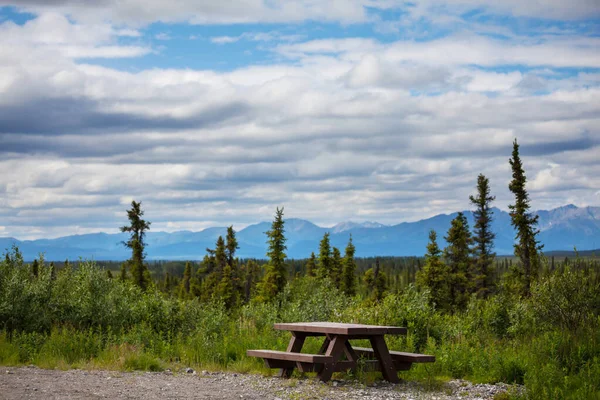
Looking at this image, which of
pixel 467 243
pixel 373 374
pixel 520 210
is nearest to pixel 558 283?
pixel 373 374

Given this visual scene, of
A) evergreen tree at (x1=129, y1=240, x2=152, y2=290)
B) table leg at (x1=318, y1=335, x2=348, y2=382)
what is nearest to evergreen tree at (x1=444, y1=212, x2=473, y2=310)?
evergreen tree at (x1=129, y1=240, x2=152, y2=290)

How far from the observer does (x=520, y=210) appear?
182 ft

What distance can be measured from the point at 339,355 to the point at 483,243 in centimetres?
5637

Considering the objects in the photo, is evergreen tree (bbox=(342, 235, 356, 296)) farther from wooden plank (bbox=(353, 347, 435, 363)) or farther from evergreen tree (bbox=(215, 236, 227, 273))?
wooden plank (bbox=(353, 347, 435, 363))

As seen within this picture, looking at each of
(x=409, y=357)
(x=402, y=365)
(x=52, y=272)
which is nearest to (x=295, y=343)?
(x=402, y=365)

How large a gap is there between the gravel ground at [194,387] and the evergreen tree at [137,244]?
54930 mm

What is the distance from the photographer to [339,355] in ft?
39.6

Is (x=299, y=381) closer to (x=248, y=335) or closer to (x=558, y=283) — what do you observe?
(x=248, y=335)

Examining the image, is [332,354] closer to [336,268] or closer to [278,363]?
[278,363]

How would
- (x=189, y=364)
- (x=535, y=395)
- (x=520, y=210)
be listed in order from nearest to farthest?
(x=535, y=395), (x=189, y=364), (x=520, y=210)

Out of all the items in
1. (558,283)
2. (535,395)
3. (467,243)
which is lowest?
(535,395)

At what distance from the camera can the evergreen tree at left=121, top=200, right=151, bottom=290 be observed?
2628 inches

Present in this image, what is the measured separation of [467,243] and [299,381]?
179ft

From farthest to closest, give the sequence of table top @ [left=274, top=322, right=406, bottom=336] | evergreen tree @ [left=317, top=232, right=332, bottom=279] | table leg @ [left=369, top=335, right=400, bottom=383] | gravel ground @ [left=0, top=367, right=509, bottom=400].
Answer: evergreen tree @ [left=317, top=232, right=332, bottom=279] < table leg @ [left=369, top=335, right=400, bottom=383] < table top @ [left=274, top=322, right=406, bottom=336] < gravel ground @ [left=0, top=367, right=509, bottom=400]
